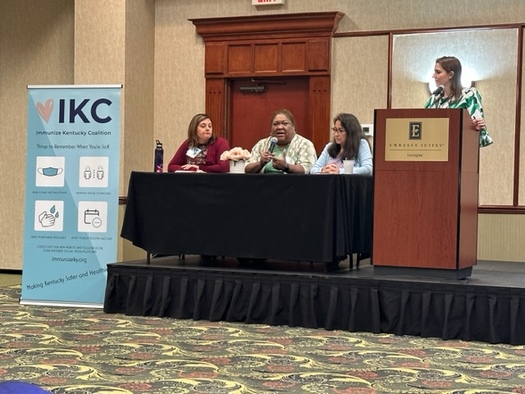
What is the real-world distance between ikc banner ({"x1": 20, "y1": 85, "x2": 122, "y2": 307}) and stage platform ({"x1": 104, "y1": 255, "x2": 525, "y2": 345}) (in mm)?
302

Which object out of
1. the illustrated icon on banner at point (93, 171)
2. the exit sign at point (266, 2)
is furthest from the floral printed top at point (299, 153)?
the exit sign at point (266, 2)

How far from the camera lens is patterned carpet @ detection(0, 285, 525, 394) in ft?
10.5

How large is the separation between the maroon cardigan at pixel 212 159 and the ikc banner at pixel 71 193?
0.46 meters

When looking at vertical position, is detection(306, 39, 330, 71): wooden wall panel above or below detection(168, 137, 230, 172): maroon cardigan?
above

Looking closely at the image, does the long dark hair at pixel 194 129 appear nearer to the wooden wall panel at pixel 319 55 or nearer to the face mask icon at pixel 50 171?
the face mask icon at pixel 50 171

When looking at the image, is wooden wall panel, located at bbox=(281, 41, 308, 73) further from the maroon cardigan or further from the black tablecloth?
the black tablecloth

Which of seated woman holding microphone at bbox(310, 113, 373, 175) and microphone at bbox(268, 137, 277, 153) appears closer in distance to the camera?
microphone at bbox(268, 137, 277, 153)

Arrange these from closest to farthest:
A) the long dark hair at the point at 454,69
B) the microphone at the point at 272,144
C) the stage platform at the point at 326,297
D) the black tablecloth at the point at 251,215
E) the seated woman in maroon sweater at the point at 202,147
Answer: the stage platform at the point at 326,297 → the black tablecloth at the point at 251,215 → the long dark hair at the point at 454,69 → the microphone at the point at 272,144 → the seated woman in maroon sweater at the point at 202,147

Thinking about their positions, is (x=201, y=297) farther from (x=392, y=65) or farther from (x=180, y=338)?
(x=392, y=65)

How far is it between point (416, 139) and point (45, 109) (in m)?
2.59

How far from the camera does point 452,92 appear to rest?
4.93m

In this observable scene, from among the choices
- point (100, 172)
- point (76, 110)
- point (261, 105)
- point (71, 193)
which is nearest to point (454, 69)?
point (100, 172)

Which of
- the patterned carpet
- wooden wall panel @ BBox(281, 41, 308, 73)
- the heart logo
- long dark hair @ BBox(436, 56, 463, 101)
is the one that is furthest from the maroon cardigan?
wooden wall panel @ BBox(281, 41, 308, 73)

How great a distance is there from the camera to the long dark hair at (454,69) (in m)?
4.77
